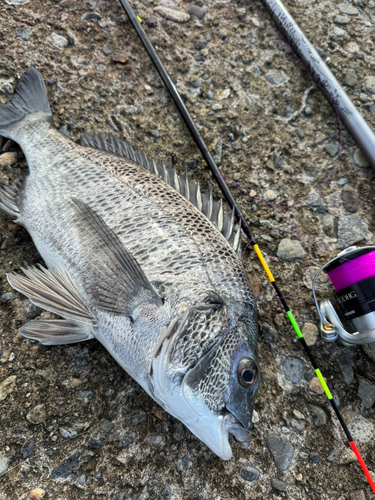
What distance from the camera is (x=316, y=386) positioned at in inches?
83.6

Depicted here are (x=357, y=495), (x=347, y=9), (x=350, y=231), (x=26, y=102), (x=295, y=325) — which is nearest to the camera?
(x=357, y=495)

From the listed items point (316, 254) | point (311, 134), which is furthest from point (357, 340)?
point (311, 134)

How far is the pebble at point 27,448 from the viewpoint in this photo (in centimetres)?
183

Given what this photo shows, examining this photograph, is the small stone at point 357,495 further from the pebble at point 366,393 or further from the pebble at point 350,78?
the pebble at point 350,78

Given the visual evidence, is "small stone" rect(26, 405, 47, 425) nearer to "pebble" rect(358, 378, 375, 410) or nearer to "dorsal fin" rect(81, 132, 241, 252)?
"dorsal fin" rect(81, 132, 241, 252)

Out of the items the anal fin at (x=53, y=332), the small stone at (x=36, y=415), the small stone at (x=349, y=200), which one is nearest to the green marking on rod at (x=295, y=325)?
the small stone at (x=349, y=200)

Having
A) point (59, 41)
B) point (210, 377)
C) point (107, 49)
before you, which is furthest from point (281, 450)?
point (59, 41)

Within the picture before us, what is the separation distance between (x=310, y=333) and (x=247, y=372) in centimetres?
85

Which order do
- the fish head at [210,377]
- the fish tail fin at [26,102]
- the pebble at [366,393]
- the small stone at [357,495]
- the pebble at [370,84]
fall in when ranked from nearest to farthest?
the fish head at [210,377]
the small stone at [357,495]
the pebble at [366,393]
the fish tail fin at [26,102]
the pebble at [370,84]

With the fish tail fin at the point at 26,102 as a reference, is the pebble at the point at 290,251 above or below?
below

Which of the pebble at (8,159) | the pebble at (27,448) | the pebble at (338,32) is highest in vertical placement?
the pebble at (8,159)

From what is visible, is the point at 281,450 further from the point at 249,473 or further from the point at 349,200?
the point at 349,200

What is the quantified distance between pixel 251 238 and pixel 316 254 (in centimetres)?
55

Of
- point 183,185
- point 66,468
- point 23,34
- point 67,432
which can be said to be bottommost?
point 66,468
